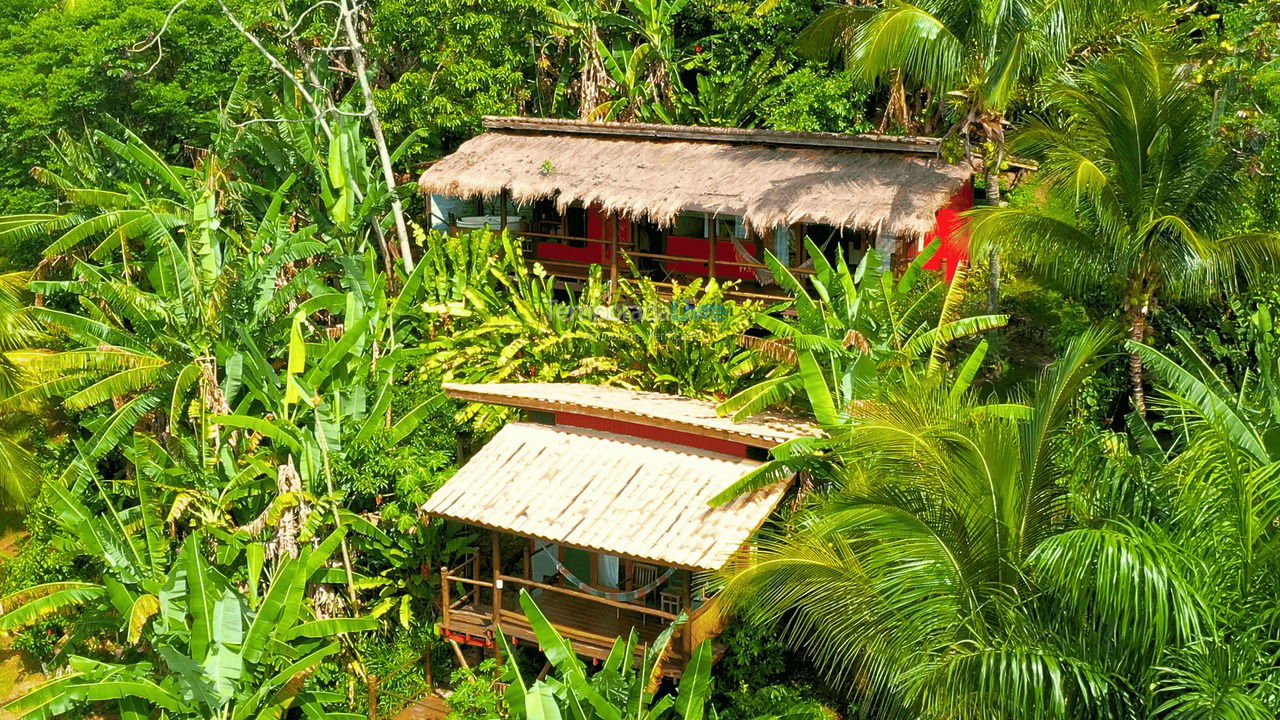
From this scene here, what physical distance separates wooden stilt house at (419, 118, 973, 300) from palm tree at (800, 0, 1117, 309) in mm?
1232

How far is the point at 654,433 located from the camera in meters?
13.3

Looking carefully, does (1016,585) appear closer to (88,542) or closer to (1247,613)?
(1247,613)

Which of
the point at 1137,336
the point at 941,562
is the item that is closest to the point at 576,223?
the point at 1137,336

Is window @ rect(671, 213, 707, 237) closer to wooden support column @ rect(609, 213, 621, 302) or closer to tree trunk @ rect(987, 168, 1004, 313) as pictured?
wooden support column @ rect(609, 213, 621, 302)

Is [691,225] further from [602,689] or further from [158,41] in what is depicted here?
[602,689]

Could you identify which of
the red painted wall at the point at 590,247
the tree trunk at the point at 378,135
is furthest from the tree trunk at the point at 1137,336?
the tree trunk at the point at 378,135

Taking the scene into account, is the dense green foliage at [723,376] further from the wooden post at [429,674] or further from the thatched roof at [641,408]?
the thatched roof at [641,408]

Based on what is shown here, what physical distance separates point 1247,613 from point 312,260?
50.7 ft

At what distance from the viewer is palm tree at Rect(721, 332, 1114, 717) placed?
812 centimetres

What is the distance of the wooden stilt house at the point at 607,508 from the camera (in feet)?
39.2

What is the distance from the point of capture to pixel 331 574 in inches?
542

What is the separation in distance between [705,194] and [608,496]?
18.0 feet

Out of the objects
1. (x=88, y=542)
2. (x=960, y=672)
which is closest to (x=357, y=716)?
(x=88, y=542)

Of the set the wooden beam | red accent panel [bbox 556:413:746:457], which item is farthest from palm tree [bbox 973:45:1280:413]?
the wooden beam
